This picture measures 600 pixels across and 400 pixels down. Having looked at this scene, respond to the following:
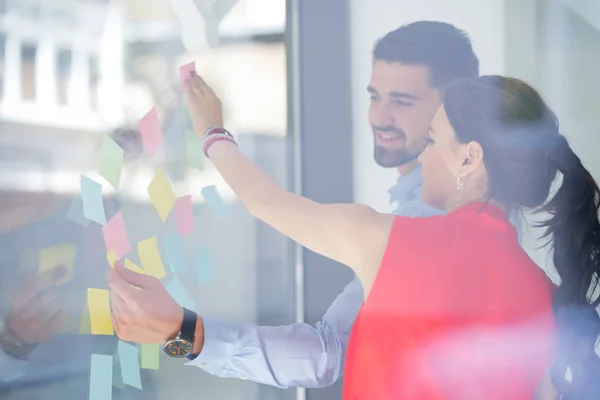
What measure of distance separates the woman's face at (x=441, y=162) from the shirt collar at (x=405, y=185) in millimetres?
12

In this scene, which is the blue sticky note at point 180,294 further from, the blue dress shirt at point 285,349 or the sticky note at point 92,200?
the sticky note at point 92,200

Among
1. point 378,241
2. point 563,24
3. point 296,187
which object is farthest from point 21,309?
point 563,24

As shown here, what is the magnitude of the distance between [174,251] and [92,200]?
0.24 meters

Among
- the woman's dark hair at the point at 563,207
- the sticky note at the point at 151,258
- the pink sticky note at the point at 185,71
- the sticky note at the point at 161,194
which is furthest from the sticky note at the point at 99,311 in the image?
the woman's dark hair at the point at 563,207

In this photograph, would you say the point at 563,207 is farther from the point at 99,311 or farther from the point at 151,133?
the point at 99,311

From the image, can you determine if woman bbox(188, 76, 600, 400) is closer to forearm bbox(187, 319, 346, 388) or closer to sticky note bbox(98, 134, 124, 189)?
forearm bbox(187, 319, 346, 388)

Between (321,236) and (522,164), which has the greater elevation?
(522,164)

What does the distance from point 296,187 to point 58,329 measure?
25.9 inches

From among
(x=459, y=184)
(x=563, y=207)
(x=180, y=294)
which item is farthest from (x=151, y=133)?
(x=563, y=207)

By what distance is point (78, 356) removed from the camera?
1492 mm

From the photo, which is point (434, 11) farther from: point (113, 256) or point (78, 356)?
point (78, 356)

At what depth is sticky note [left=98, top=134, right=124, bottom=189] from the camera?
1.46 metres

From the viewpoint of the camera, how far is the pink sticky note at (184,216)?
142 cm

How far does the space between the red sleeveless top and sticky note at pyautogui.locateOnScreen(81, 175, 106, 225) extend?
67 cm
